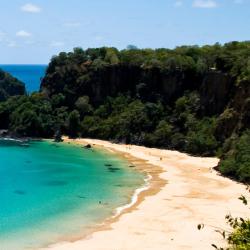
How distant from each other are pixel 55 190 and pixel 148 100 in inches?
1855

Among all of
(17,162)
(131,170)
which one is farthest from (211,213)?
(17,162)

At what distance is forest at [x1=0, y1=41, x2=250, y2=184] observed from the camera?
88.7m

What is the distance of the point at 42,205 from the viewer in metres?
57.3

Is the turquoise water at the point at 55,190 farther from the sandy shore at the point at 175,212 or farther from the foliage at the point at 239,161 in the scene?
the foliage at the point at 239,161

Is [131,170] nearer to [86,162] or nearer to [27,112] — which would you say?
[86,162]

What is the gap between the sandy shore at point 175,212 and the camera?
43312 millimetres

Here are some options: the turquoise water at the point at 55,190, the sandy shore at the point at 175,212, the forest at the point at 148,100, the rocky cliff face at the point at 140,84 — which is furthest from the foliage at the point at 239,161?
the rocky cliff face at the point at 140,84

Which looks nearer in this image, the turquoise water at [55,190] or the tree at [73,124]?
the turquoise water at [55,190]

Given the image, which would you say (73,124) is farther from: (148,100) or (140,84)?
(148,100)

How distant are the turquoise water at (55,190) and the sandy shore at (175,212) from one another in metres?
2.60

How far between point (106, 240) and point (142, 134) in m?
58.9

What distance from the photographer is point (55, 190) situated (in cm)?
6588

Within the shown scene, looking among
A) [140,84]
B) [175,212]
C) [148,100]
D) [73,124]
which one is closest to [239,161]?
[175,212]

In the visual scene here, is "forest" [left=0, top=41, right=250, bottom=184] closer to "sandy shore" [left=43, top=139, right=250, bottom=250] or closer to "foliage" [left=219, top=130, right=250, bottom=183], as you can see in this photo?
"foliage" [left=219, top=130, right=250, bottom=183]
